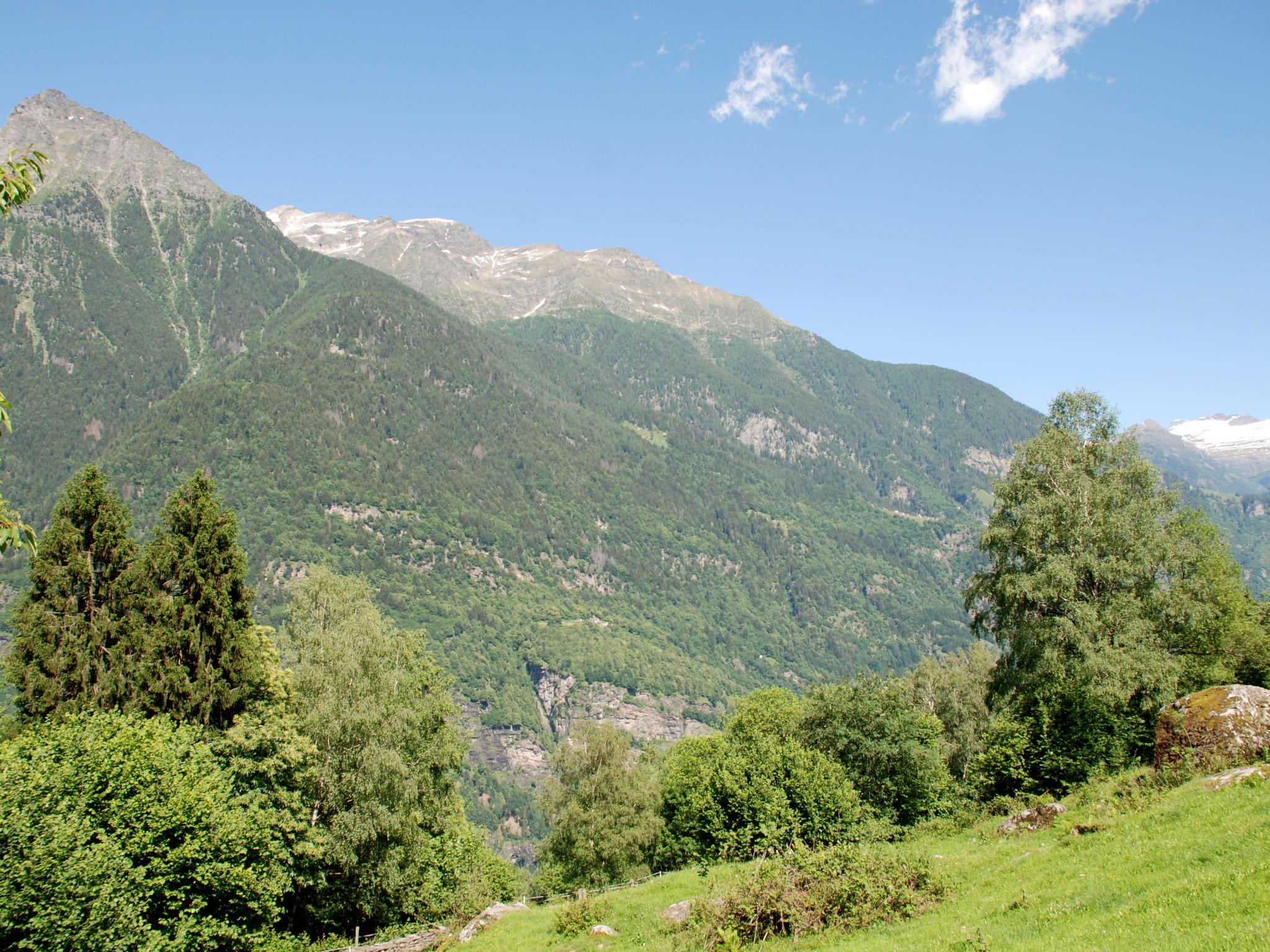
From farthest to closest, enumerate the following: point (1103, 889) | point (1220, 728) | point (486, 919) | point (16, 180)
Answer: point (486, 919) → point (1220, 728) → point (1103, 889) → point (16, 180)

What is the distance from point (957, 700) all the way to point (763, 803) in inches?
1563

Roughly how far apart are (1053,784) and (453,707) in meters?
33.7

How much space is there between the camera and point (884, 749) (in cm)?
4094

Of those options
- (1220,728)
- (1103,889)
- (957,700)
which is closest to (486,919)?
(1103,889)

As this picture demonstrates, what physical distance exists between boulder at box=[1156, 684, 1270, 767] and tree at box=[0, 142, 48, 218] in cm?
3339

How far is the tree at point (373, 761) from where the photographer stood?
36812 mm

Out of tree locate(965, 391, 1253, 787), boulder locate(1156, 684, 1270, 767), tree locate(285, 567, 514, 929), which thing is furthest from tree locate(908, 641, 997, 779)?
tree locate(285, 567, 514, 929)

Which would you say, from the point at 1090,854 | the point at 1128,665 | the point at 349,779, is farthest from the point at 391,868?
the point at 1128,665

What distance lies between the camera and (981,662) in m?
81.8

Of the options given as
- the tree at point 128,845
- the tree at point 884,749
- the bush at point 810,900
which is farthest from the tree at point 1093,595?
the tree at point 128,845

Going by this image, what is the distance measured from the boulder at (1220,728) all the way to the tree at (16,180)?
33390mm

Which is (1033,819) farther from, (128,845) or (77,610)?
(77,610)

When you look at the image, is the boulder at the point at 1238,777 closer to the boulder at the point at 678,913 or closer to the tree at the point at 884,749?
the boulder at the point at 678,913

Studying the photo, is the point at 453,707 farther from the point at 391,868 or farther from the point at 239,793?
the point at 239,793
